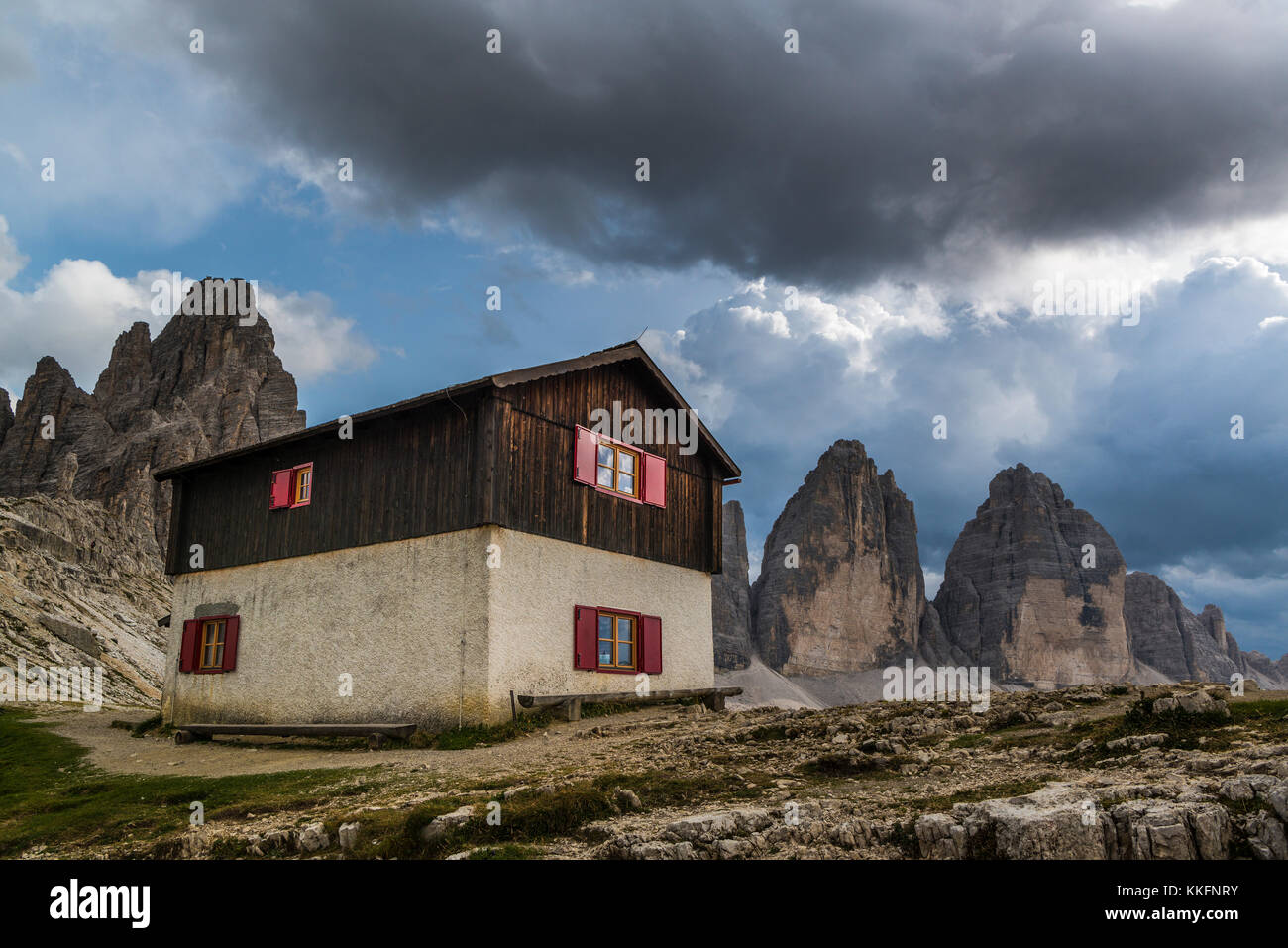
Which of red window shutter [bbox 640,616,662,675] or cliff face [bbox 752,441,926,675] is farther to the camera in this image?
cliff face [bbox 752,441,926,675]

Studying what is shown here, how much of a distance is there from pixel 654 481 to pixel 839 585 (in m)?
128

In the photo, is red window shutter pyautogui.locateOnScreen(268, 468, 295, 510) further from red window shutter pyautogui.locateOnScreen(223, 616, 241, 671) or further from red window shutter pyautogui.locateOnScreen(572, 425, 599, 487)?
red window shutter pyautogui.locateOnScreen(572, 425, 599, 487)

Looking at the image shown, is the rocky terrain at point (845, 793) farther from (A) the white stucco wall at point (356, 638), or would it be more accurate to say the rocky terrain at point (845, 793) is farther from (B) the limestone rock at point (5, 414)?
(B) the limestone rock at point (5, 414)

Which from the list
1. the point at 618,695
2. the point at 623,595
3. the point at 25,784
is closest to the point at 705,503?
the point at 623,595

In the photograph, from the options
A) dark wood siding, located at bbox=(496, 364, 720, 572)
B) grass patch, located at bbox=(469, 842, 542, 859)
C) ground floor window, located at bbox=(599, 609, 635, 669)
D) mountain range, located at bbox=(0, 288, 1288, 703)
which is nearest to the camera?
grass patch, located at bbox=(469, 842, 542, 859)

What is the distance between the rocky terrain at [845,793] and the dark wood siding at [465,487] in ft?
18.8

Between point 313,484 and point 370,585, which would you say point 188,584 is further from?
point 370,585

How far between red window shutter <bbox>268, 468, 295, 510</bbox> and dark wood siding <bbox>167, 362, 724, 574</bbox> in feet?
0.88

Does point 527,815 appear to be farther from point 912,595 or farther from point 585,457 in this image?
point 912,595

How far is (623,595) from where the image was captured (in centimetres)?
2203

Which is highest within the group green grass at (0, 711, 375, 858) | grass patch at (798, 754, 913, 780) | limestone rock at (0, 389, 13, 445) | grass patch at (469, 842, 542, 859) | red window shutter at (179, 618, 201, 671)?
limestone rock at (0, 389, 13, 445)

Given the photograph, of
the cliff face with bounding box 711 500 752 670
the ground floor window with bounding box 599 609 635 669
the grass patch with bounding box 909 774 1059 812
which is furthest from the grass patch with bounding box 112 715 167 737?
the cliff face with bounding box 711 500 752 670

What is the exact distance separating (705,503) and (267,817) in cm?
1632

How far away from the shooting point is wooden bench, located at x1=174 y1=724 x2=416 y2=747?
17.6m
